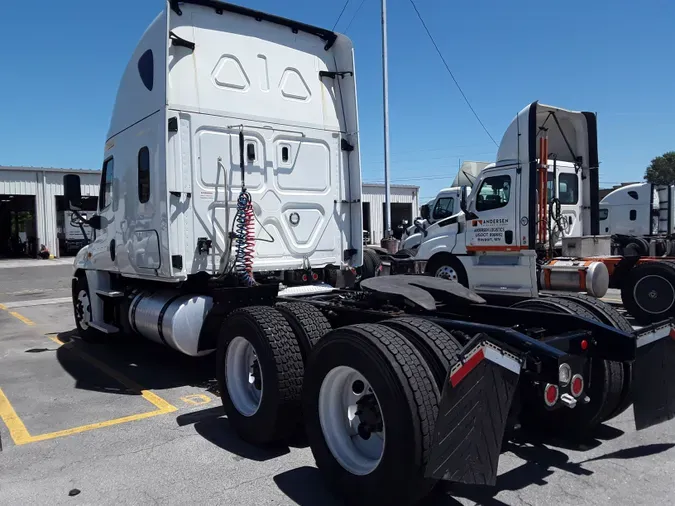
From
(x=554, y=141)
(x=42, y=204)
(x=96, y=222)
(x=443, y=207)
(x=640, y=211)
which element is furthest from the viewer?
→ (x=42, y=204)

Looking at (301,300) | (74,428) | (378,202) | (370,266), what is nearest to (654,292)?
(370,266)

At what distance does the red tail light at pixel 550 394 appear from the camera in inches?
125

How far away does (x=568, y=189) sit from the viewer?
10.7 meters

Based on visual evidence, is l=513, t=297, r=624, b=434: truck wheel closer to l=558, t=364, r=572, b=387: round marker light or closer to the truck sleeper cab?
l=558, t=364, r=572, b=387: round marker light

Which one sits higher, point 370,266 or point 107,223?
point 107,223

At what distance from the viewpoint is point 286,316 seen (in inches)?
178

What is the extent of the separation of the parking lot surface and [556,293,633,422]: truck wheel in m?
0.38

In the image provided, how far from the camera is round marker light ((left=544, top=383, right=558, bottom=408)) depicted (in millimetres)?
3166

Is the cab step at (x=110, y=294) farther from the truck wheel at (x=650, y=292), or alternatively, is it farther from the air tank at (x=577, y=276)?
the truck wheel at (x=650, y=292)

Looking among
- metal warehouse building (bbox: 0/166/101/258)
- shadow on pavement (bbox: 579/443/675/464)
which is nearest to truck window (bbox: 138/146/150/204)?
shadow on pavement (bbox: 579/443/675/464)

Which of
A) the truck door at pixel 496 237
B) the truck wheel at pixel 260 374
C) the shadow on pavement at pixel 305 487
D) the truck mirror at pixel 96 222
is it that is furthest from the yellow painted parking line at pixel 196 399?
the truck door at pixel 496 237

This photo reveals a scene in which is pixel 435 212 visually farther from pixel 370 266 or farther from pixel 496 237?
pixel 370 266

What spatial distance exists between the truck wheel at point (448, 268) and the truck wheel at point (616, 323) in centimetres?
679

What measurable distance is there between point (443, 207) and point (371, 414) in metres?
Result: 11.9
